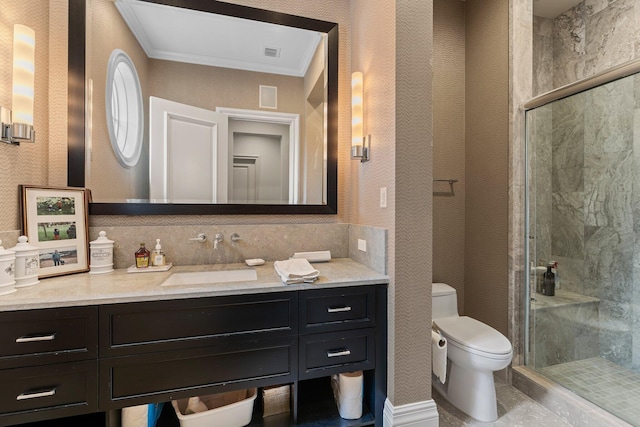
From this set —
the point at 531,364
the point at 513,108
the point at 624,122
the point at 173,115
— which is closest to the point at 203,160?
the point at 173,115

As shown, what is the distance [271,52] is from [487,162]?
1.82 m

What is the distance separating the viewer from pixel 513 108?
6.58 feet

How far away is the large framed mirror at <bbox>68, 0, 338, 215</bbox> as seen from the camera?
5.44 feet

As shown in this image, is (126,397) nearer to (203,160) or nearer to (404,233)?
(203,160)

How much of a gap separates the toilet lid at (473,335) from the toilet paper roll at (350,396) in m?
0.68

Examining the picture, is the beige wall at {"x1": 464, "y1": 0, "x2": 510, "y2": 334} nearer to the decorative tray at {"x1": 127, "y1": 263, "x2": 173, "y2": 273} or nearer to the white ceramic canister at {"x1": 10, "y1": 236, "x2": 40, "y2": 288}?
the decorative tray at {"x1": 127, "y1": 263, "x2": 173, "y2": 273}

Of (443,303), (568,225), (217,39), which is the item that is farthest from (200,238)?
(568,225)

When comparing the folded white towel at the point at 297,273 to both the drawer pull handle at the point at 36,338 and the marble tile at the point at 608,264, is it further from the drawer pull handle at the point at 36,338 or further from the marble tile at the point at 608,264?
the marble tile at the point at 608,264

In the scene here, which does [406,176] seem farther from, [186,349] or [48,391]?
[48,391]

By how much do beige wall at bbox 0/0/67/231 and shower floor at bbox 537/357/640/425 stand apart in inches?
130

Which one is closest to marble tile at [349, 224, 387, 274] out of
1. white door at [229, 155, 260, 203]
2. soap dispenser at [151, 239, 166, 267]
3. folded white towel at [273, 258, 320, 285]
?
folded white towel at [273, 258, 320, 285]

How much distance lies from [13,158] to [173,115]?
0.78 m

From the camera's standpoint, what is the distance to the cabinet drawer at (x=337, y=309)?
4.58 feet

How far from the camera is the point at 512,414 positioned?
5.58 feet
